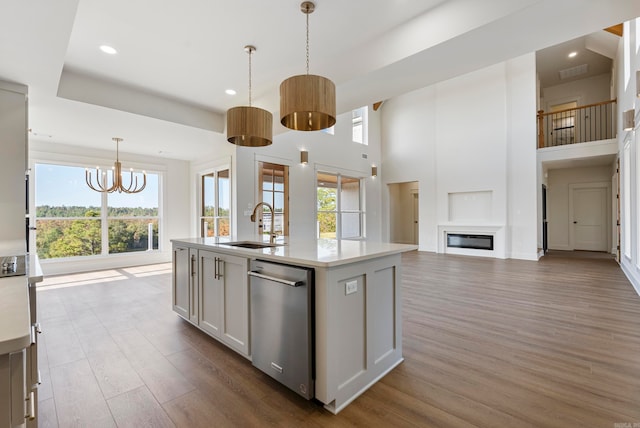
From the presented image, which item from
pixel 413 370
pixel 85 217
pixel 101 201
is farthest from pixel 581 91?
pixel 85 217

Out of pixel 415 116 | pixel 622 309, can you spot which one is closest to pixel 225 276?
pixel 622 309

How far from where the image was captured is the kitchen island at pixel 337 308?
1721 mm

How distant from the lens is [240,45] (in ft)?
10.4

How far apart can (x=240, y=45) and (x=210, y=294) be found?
8.57ft

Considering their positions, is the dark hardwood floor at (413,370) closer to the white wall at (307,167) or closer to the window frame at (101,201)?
the window frame at (101,201)

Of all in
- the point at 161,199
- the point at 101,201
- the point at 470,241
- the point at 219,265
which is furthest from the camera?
the point at 470,241

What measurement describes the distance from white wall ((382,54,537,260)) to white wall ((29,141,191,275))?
636 centimetres

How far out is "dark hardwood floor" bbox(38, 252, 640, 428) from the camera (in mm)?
1696

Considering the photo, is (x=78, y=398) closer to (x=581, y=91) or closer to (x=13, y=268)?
(x=13, y=268)

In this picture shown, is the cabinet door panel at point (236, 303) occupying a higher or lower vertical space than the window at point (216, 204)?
lower

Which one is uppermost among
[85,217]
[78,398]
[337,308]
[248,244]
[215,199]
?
[215,199]

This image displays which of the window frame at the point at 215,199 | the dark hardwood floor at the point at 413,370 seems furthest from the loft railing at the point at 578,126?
the window frame at the point at 215,199

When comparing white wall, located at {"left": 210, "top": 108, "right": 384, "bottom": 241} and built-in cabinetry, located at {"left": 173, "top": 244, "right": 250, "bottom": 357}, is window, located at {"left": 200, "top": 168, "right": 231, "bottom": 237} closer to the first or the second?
white wall, located at {"left": 210, "top": 108, "right": 384, "bottom": 241}

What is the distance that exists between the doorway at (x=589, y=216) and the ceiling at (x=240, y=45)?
8509 millimetres
